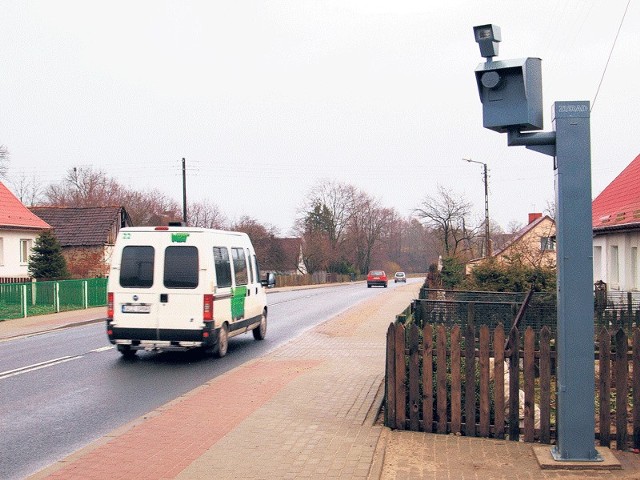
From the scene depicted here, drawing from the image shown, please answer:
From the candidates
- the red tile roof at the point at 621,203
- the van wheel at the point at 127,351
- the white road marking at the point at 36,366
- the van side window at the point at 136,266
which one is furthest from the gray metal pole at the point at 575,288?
the red tile roof at the point at 621,203

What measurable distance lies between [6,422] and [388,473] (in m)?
4.78

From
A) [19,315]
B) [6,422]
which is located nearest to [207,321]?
[6,422]

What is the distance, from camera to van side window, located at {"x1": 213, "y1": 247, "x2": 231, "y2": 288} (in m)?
13.8

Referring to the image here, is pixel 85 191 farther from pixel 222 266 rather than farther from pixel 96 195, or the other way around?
pixel 222 266

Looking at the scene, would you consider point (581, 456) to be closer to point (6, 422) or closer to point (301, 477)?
point (301, 477)

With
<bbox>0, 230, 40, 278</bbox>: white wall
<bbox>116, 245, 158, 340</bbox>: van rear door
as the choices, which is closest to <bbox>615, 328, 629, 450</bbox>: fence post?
<bbox>116, 245, 158, 340</bbox>: van rear door

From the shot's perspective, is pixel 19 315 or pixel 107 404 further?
pixel 19 315

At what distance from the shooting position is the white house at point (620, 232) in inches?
906

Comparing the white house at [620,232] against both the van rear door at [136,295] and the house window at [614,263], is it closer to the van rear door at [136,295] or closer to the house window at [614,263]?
the house window at [614,263]

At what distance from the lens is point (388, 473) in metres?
6.04

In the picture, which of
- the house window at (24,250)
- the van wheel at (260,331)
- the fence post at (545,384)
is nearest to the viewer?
the fence post at (545,384)

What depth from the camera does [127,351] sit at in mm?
14250

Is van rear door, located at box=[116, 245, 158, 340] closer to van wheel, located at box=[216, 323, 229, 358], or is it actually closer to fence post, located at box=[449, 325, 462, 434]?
van wheel, located at box=[216, 323, 229, 358]

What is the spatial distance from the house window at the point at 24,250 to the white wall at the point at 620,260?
29.5m
